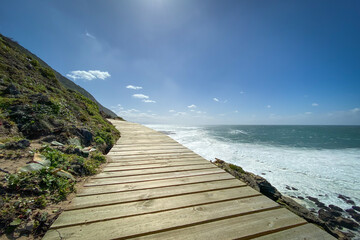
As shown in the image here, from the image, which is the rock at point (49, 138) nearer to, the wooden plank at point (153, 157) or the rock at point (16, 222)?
the wooden plank at point (153, 157)

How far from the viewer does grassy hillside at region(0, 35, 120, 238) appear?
4.88 ft

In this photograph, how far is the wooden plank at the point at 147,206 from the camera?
1.33 m

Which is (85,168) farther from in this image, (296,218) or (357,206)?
(357,206)

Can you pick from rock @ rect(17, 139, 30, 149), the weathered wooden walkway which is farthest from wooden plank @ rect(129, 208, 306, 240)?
rock @ rect(17, 139, 30, 149)

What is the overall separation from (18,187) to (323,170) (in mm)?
18974

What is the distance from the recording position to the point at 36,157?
2469mm

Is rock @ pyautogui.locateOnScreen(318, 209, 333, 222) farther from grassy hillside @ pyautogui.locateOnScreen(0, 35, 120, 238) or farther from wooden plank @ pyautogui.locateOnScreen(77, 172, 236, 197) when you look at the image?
grassy hillside @ pyautogui.locateOnScreen(0, 35, 120, 238)

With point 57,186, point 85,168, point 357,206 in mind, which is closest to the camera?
point 57,186

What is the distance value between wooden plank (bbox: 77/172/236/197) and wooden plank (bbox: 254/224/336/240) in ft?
3.41

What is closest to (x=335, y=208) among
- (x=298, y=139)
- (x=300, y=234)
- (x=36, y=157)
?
(x=300, y=234)

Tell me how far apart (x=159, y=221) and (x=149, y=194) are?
491mm

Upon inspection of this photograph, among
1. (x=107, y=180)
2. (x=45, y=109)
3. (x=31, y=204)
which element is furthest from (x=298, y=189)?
(x=45, y=109)

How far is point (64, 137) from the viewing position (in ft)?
12.2

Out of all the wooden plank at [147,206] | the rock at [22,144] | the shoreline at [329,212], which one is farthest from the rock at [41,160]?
the shoreline at [329,212]
